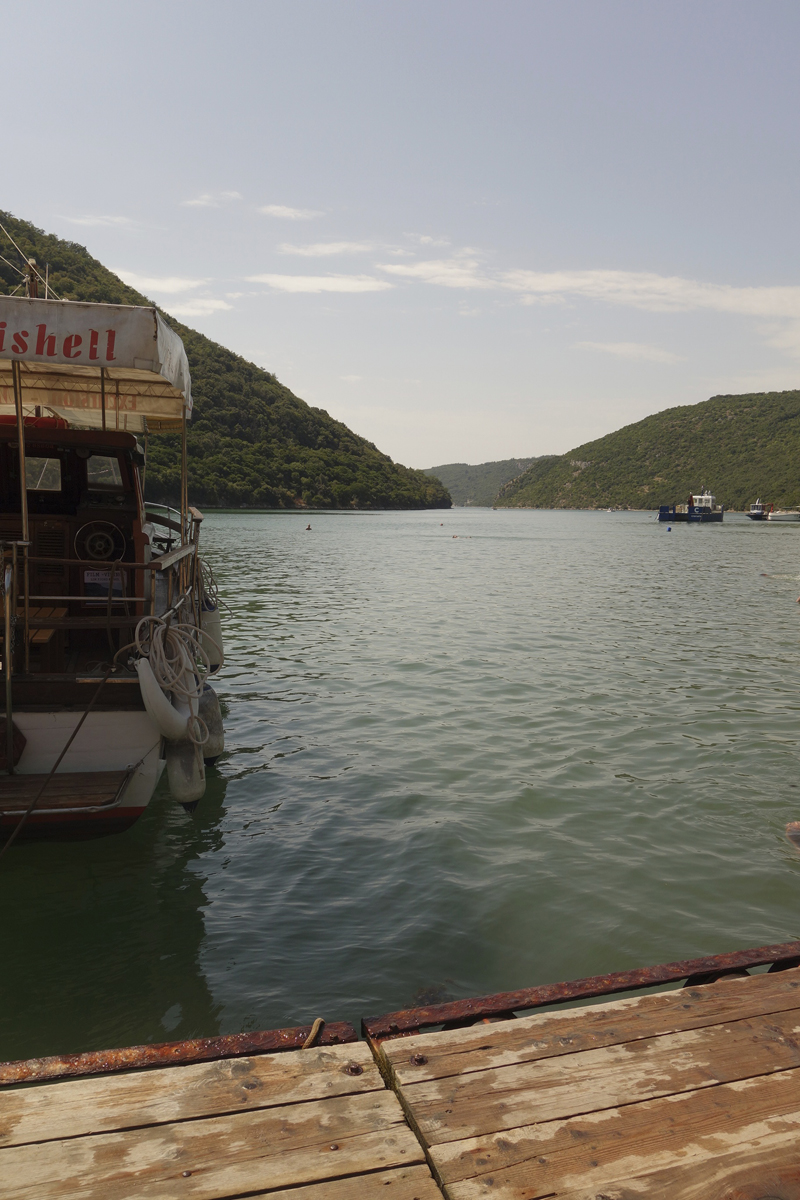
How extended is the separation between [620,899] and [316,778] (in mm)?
3807

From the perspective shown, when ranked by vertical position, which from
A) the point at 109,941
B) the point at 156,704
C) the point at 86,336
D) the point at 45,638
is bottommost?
the point at 109,941

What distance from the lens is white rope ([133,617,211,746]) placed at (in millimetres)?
6633

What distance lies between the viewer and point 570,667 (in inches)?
578

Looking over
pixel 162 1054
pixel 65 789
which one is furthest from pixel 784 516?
pixel 162 1054

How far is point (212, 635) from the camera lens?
39.0ft

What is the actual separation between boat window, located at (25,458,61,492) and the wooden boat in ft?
0.04

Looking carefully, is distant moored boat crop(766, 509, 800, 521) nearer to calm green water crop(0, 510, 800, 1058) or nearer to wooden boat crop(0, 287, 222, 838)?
calm green water crop(0, 510, 800, 1058)

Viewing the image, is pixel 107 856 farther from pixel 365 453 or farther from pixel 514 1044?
pixel 365 453

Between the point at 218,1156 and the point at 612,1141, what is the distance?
4.07 feet

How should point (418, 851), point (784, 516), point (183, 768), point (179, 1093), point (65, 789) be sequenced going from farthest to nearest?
point (784, 516)
point (418, 851)
point (183, 768)
point (65, 789)
point (179, 1093)

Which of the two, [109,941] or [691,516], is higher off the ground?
[691,516]

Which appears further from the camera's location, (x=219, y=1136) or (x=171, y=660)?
(x=171, y=660)

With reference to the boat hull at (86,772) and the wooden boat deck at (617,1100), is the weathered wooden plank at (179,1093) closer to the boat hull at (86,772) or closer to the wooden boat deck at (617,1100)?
the wooden boat deck at (617,1100)

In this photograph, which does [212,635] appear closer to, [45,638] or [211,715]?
[211,715]
